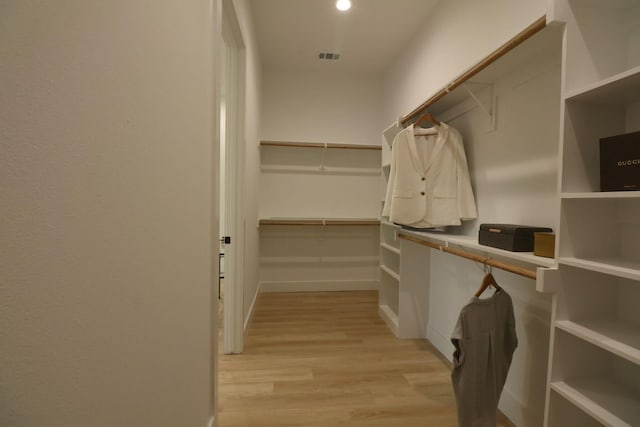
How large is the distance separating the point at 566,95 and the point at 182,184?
1.35m

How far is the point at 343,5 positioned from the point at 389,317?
282cm

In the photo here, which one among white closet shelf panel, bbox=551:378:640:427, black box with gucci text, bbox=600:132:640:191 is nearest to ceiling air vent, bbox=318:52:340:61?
black box with gucci text, bbox=600:132:640:191

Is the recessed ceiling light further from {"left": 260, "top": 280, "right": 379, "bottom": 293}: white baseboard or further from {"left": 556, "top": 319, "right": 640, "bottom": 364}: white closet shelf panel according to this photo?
{"left": 260, "top": 280, "right": 379, "bottom": 293}: white baseboard

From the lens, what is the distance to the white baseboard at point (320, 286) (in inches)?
140

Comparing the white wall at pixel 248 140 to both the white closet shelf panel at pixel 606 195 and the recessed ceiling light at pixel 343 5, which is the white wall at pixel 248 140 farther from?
the white closet shelf panel at pixel 606 195

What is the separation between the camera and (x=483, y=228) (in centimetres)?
145

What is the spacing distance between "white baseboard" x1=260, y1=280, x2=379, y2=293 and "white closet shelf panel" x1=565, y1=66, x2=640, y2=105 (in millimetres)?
3050

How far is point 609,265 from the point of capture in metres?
0.86

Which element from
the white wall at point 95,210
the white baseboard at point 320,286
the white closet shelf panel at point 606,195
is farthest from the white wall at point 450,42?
the white baseboard at point 320,286

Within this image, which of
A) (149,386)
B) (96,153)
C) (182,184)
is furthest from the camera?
(182,184)

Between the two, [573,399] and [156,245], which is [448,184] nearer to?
[573,399]

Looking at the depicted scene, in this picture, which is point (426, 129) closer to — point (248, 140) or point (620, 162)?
point (620, 162)

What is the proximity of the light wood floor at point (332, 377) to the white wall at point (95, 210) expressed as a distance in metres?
0.81

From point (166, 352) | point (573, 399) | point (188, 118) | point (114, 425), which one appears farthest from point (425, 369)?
point (188, 118)
